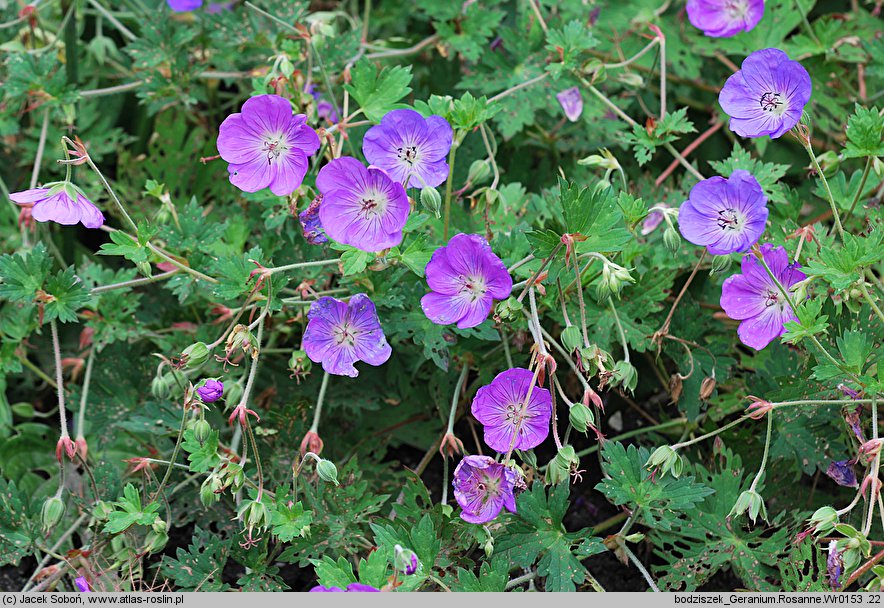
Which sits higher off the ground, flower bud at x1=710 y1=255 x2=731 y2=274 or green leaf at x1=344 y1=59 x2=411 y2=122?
green leaf at x1=344 y1=59 x2=411 y2=122

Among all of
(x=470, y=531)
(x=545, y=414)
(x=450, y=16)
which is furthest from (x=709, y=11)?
(x=470, y=531)

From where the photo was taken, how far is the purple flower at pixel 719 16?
1832 mm

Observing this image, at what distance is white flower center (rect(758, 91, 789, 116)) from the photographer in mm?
1340

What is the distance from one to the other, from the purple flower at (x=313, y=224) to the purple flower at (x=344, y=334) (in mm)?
99

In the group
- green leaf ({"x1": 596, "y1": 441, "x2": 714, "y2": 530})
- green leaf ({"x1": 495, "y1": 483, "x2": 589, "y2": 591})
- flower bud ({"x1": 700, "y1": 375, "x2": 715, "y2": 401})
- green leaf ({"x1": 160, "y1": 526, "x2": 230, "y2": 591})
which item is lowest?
green leaf ({"x1": 160, "y1": 526, "x2": 230, "y2": 591})

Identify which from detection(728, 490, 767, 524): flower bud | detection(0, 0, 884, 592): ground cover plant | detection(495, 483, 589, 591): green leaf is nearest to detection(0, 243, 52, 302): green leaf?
detection(0, 0, 884, 592): ground cover plant

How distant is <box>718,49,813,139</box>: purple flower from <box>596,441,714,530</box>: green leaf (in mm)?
504

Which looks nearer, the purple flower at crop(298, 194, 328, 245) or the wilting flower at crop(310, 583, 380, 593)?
the wilting flower at crop(310, 583, 380, 593)

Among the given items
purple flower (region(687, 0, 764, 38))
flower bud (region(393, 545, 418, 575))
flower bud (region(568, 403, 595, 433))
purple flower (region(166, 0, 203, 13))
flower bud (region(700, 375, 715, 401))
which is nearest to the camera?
flower bud (region(393, 545, 418, 575))

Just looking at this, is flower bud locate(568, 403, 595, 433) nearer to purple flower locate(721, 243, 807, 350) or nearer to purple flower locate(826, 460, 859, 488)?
purple flower locate(721, 243, 807, 350)

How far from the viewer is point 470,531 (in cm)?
137

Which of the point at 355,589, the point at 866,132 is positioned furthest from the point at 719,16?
the point at 355,589

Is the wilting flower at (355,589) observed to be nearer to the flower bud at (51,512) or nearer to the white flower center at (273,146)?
the flower bud at (51,512)

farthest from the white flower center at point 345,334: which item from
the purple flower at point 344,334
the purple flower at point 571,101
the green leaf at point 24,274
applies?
the purple flower at point 571,101
